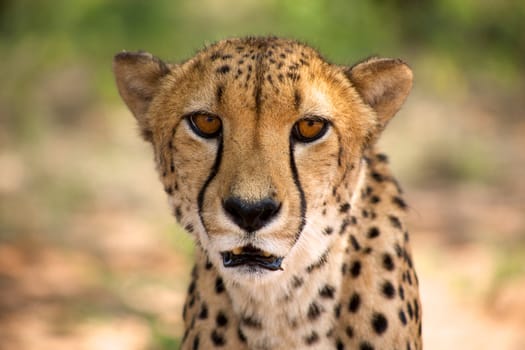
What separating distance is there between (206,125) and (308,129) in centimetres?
29

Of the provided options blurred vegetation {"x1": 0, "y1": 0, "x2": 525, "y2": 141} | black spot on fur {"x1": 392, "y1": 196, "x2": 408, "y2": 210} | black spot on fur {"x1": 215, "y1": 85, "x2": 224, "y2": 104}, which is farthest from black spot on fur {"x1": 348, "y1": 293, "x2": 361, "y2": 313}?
blurred vegetation {"x1": 0, "y1": 0, "x2": 525, "y2": 141}

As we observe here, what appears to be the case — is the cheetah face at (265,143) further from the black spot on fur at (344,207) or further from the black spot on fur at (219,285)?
the black spot on fur at (219,285)

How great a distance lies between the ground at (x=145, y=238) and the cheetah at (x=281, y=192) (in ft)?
5.29

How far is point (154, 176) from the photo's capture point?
7715mm

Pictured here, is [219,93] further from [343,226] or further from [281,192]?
[343,226]

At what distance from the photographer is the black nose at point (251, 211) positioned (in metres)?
2.23

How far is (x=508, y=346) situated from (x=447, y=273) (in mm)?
1151

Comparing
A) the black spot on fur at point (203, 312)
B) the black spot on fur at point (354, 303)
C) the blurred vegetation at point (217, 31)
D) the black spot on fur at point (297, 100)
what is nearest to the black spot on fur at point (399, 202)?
the black spot on fur at point (354, 303)

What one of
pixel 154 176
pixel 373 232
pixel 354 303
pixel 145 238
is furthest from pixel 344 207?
pixel 154 176

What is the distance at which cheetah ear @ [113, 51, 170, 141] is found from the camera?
282cm

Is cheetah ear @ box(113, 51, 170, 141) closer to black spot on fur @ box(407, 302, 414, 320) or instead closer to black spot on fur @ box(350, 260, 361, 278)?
black spot on fur @ box(350, 260, 361, 278)

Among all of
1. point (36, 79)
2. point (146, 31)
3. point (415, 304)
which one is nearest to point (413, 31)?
point (146, 31)

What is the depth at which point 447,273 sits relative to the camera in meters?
5.68

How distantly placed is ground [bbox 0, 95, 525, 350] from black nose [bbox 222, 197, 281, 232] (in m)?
2.01
